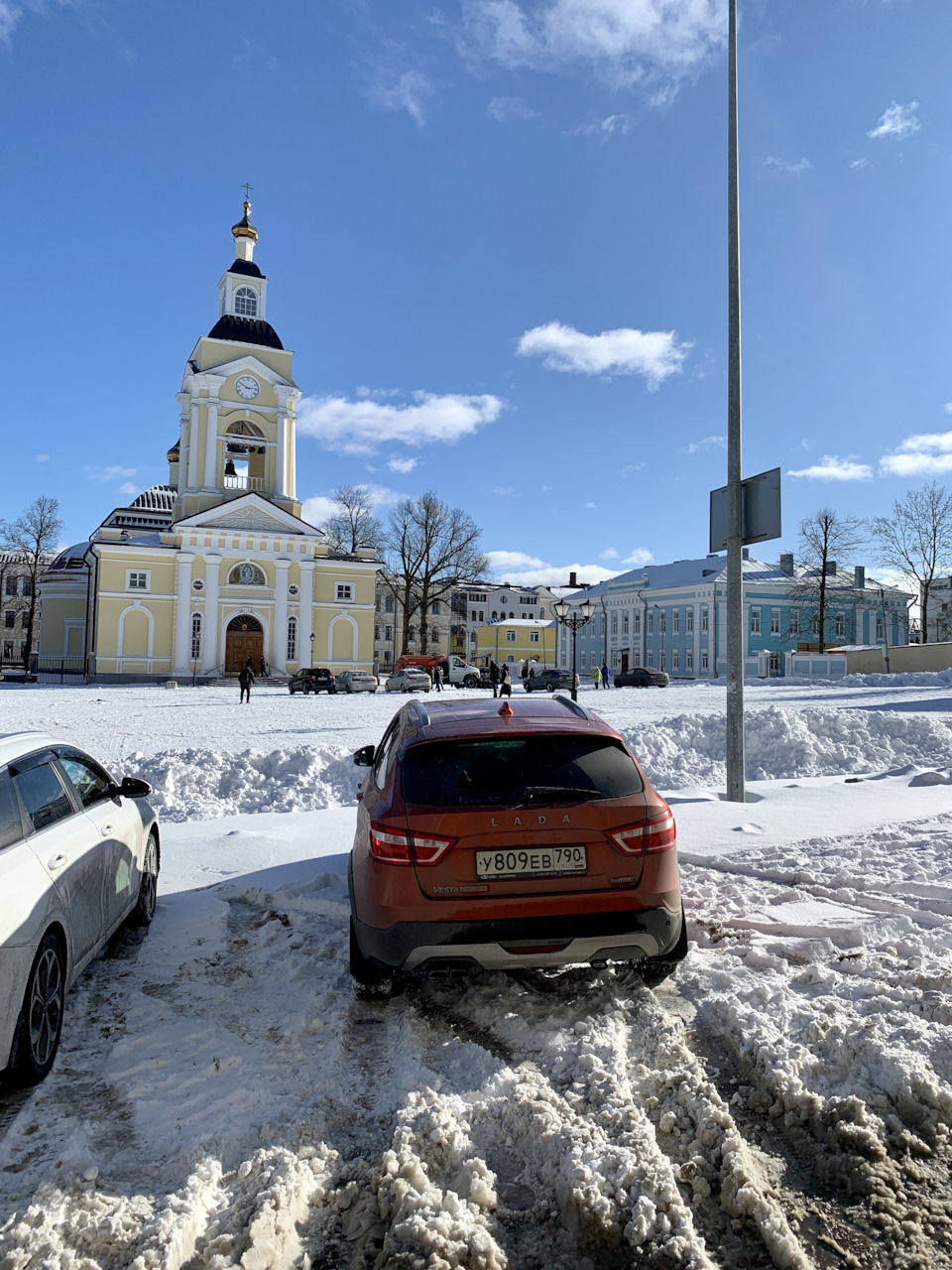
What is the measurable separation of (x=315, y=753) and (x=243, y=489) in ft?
152

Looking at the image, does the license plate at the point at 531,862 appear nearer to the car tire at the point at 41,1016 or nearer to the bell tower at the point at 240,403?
the car tire at the point at 41,1016

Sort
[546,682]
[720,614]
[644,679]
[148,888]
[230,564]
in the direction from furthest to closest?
[720,614], [230,564], [644,679], [546,682], [148,888]

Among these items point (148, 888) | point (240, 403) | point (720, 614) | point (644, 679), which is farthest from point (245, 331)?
point (148, 888)

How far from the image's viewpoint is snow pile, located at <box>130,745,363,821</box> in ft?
33.7

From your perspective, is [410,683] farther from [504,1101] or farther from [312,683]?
[504,1101]

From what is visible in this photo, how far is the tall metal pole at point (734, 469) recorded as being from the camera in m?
9.73

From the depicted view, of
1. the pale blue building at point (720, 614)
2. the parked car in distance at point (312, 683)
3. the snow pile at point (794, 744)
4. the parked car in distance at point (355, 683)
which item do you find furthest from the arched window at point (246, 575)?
the snow pile at point (794, 744)

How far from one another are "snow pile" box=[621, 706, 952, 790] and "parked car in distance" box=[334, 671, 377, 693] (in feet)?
104

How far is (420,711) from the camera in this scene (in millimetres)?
4730

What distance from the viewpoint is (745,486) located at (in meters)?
9.77

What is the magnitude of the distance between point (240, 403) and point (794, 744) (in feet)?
159

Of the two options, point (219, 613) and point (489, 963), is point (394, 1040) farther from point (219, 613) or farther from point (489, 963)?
point (219, 613)

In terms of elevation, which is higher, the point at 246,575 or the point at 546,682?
the point at 246,575

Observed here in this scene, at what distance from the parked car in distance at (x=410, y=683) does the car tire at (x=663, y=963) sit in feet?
131
